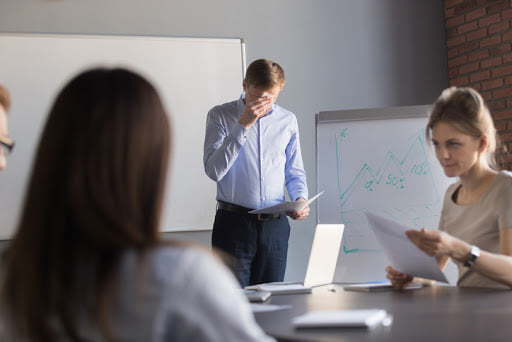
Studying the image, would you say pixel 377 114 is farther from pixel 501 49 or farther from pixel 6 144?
pixel 6 144

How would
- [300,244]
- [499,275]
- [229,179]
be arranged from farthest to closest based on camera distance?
[300,244]
[229,179]
[499,275]

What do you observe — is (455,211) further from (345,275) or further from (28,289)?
(28,289)

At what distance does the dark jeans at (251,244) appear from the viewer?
8.75 feet

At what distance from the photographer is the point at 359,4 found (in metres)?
4.13

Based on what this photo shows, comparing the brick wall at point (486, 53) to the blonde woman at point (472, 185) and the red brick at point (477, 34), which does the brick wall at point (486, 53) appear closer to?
the red brick at point (477, 34)

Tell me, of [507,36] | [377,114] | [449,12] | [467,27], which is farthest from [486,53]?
[377,114]

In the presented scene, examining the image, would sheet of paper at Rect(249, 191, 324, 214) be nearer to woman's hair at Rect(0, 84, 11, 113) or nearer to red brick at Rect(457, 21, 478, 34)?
woman's hair at Rect(0, 84, 11, 113)

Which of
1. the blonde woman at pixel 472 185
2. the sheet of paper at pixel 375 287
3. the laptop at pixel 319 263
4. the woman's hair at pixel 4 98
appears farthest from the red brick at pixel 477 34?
the woman's hair at pixel 4 98

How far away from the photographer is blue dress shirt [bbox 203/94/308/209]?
2691mm

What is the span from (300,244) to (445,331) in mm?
2707

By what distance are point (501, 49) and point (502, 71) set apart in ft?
0.48

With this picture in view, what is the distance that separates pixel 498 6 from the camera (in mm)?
3826

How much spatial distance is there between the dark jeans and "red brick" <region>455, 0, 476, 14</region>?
2297mm

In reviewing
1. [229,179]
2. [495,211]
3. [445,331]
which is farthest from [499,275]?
[229,179]
